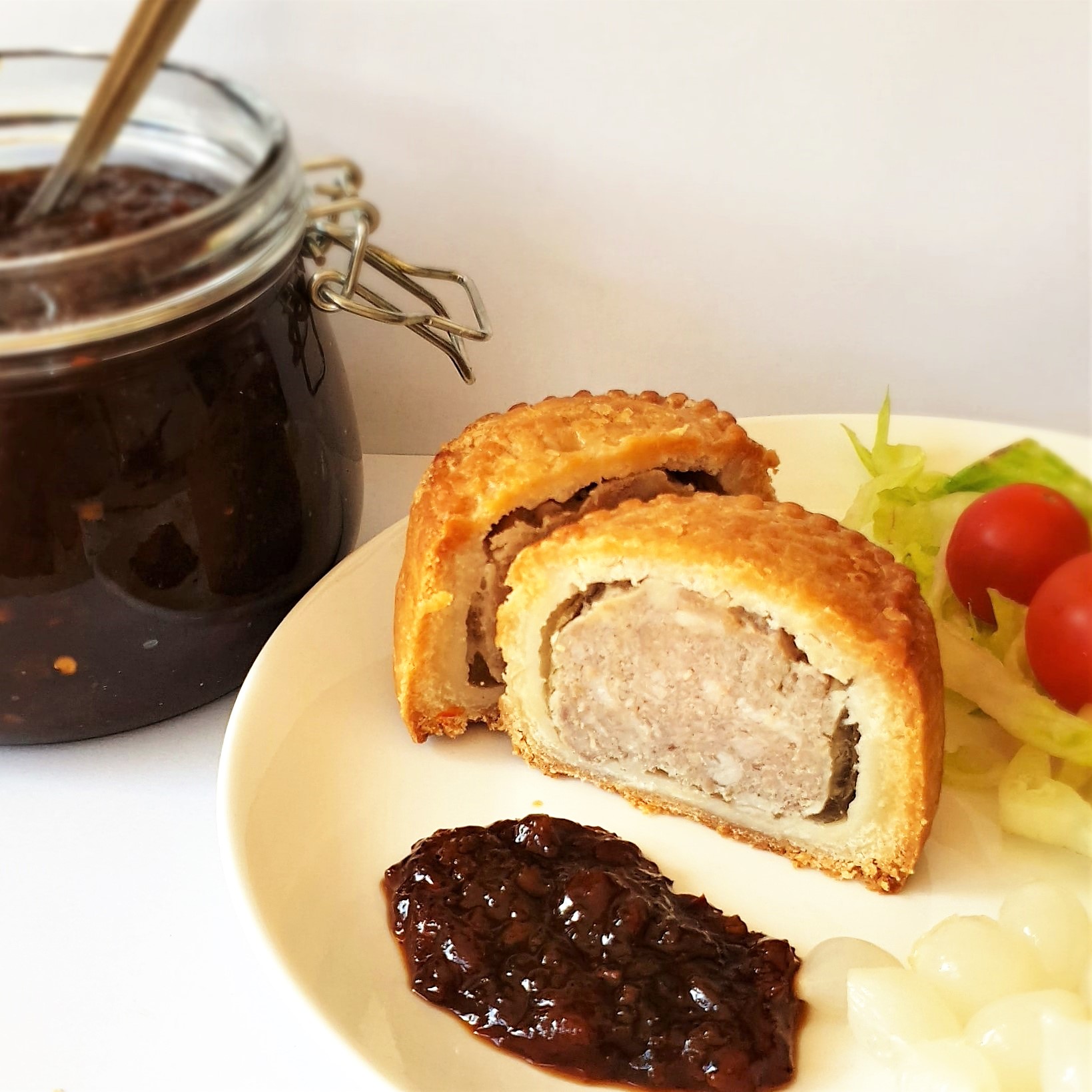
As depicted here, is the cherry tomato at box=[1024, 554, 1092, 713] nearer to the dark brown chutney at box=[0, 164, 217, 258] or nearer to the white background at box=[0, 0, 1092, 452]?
the white background at box=[0, 0, 1092, 452]

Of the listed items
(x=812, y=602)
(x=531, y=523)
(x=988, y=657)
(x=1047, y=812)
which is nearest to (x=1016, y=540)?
(x=988, y=657)

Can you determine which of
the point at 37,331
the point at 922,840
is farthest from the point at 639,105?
the point at 922,840

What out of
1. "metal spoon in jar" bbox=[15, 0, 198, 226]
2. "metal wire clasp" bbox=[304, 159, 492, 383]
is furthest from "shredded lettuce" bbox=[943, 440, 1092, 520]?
"metal spoon in jar" bbox=[15, 0, 198, 226]

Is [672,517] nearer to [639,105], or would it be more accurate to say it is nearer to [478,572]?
[478,572]

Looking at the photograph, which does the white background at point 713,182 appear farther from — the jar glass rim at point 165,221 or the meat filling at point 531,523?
the meat filling at point 531,523

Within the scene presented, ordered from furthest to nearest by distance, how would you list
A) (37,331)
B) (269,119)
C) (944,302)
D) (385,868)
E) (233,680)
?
(944,302) → (233,680) → (385,868) → (269,119) → (37,331)

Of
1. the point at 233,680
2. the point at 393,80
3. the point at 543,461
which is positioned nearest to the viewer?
the point at 543,461

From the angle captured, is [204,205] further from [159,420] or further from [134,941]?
[134,941]

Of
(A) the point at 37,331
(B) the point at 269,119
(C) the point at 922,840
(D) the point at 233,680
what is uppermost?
(B) the point at 269,119
